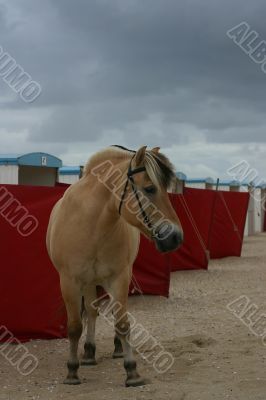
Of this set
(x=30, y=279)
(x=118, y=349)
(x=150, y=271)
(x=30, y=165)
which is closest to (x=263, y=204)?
(x=30, y=165)

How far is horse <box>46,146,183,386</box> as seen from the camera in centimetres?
421

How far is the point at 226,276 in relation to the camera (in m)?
12.3

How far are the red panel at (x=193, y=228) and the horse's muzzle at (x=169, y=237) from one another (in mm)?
7727

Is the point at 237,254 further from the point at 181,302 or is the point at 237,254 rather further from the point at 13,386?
the point at 13,386

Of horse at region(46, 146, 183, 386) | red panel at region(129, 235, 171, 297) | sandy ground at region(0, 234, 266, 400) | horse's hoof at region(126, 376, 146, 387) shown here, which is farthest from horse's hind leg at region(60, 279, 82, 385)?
red panel at region(129, 235, 171, 297)

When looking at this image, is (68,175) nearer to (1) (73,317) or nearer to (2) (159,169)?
(1) (73,317)

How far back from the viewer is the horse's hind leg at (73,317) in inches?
182

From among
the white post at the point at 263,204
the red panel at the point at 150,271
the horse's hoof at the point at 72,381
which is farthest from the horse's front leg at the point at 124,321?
the white post at the point at 263,204

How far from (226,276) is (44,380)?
8003mm

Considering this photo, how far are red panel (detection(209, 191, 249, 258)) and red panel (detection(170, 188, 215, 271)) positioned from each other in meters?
1.42

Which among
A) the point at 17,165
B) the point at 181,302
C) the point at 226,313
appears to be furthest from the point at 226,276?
the point at 17,165

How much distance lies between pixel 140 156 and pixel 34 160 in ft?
29.7

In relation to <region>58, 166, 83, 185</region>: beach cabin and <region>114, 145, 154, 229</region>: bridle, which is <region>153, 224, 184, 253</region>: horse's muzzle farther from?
<region>58, 166, 83, 185</region>: beach cabin

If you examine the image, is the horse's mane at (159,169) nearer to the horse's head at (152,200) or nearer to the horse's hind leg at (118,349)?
the horse's head at (152,200)
